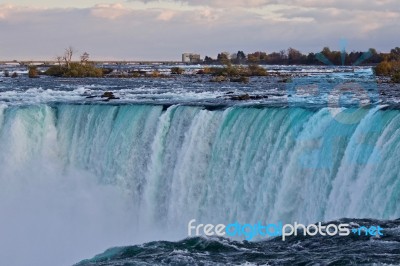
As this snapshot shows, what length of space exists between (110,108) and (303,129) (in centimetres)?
754

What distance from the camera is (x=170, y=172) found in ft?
67.5

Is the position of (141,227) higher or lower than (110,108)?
lower

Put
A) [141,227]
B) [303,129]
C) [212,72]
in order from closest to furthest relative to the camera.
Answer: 1. [303,129]
2. [141,227]
3. [212,72]

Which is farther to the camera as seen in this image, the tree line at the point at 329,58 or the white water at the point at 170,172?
the tree line at the point at 329,58

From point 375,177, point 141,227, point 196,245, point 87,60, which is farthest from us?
point 87,60

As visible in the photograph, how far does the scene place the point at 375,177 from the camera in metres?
15.1

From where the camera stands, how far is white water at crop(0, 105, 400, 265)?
1593 cm

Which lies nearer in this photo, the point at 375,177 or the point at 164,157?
the point at 375,177

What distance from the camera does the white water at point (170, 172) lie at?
52.3 ft

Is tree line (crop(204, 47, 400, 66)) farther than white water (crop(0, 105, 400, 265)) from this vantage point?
Yes

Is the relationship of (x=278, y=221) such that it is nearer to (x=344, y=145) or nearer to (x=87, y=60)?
(x=344, y=145)

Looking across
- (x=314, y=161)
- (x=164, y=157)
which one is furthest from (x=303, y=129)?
(x=164, y=157)

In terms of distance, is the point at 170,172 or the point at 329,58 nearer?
the point at 170,172

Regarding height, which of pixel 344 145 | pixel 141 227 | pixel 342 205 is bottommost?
pixel 141 227
